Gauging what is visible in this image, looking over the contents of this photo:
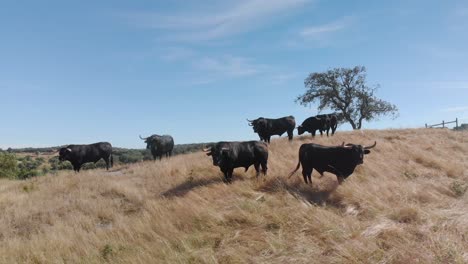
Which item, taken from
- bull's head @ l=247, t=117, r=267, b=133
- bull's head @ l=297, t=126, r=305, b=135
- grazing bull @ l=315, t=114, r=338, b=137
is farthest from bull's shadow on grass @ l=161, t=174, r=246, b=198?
bull's head @ l=297, t=126, r=305, b=135

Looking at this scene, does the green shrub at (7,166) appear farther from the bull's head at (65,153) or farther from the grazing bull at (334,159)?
the grazing bull at (334,159)

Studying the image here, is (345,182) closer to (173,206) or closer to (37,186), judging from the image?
(173,206)

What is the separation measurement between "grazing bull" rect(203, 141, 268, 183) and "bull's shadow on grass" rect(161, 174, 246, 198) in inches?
13.7

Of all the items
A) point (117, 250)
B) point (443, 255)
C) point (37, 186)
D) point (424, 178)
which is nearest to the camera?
point (443, 255)

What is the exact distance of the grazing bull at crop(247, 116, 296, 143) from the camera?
75.9ft

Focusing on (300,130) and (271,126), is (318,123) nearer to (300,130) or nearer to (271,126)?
(300,130)

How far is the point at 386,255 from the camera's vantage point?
6273mm

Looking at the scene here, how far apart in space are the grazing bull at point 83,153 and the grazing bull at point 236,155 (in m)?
12.2

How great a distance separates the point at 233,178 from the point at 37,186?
8.77 meters

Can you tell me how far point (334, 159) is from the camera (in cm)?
1180

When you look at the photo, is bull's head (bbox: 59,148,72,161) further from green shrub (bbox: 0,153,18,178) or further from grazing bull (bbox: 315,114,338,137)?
grazing bull (bbox: 315,114,338,137)

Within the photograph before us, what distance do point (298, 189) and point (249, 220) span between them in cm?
314

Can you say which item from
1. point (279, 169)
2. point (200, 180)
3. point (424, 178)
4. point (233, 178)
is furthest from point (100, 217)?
point (424, 178)

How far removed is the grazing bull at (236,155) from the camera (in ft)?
42.4
